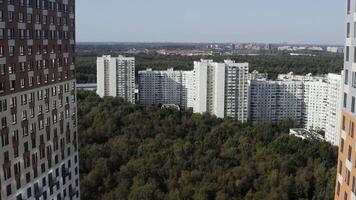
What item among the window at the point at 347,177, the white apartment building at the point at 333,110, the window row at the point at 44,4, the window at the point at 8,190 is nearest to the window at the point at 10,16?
the window row at the point at 44,4

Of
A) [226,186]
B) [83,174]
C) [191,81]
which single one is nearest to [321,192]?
[226,186]

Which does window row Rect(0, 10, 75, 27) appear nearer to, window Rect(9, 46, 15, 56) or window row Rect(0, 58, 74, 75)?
window Rect(9, 46, 15, 56)

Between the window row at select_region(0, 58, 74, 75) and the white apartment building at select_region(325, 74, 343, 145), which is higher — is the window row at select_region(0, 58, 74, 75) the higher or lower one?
the higher one

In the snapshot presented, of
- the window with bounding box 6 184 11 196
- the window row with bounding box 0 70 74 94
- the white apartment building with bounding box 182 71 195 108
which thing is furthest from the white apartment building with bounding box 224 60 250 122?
the window with bounding box 6 184 11 196

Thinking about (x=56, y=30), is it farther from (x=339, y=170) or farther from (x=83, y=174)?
(x=83, y=174)

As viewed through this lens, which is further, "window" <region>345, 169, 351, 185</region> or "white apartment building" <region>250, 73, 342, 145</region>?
"white apartment building" <region>250, 73, 342, 145</region>

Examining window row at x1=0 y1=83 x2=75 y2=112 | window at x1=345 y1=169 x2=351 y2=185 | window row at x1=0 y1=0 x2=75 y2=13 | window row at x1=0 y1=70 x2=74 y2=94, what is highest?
window row at x1=0 y1=0 x2=75 y2=13
